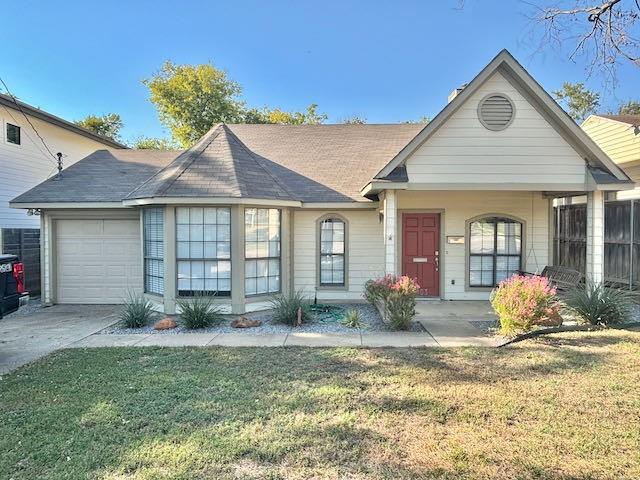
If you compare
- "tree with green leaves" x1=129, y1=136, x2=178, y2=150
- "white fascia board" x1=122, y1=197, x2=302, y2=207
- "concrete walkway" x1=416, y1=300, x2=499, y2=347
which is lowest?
"concrete walkway" x1=416, y1=300, x2=499, y2=347

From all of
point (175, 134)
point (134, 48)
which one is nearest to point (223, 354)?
point (134, 48)

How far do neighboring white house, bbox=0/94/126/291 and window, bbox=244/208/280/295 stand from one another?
7458mm

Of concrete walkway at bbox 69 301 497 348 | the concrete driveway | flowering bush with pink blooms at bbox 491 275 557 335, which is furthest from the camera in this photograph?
flowering bush with pink blooms at bbox 491 275 557 335

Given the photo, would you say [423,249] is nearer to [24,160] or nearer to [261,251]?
[261,251]

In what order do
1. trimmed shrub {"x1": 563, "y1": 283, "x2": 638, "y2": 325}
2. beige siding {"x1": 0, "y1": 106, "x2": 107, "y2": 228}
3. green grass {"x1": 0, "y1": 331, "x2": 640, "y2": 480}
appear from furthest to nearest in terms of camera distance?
1. beige siding {"x1": 0, "y1": 106, "x2": 107, "y2": 228}
2. trimmed shrub {"x1": 563, "y1": 283, "x2": 638, "y2": 325}
3. green grass {"x1": 0, "y1": 331, "x2": 640, "y2": 480}

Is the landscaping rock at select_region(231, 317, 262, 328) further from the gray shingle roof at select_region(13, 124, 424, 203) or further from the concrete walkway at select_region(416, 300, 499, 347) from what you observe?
the concrete walkway at select_region(416, 300, 499, 347)

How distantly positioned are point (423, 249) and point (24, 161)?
13188 mm

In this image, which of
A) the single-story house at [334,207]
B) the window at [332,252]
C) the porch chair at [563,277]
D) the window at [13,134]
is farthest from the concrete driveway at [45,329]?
the porch chair at [563,277]

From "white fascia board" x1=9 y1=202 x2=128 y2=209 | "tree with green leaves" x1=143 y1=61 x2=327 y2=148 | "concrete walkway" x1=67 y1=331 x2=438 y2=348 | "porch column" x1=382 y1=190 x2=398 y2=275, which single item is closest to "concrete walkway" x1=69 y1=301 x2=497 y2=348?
"concrete walkway" x1=67 y1=331 x2=438 y2=348

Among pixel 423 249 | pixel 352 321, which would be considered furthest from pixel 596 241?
pixel 352 321

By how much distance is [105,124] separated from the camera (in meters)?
39.6

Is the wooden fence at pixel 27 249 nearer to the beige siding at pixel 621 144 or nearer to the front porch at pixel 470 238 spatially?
the front porch at pixel 470 238

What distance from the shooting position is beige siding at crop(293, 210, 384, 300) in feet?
39.5

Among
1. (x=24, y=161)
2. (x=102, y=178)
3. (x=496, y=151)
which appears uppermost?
(x=24, y=161)
